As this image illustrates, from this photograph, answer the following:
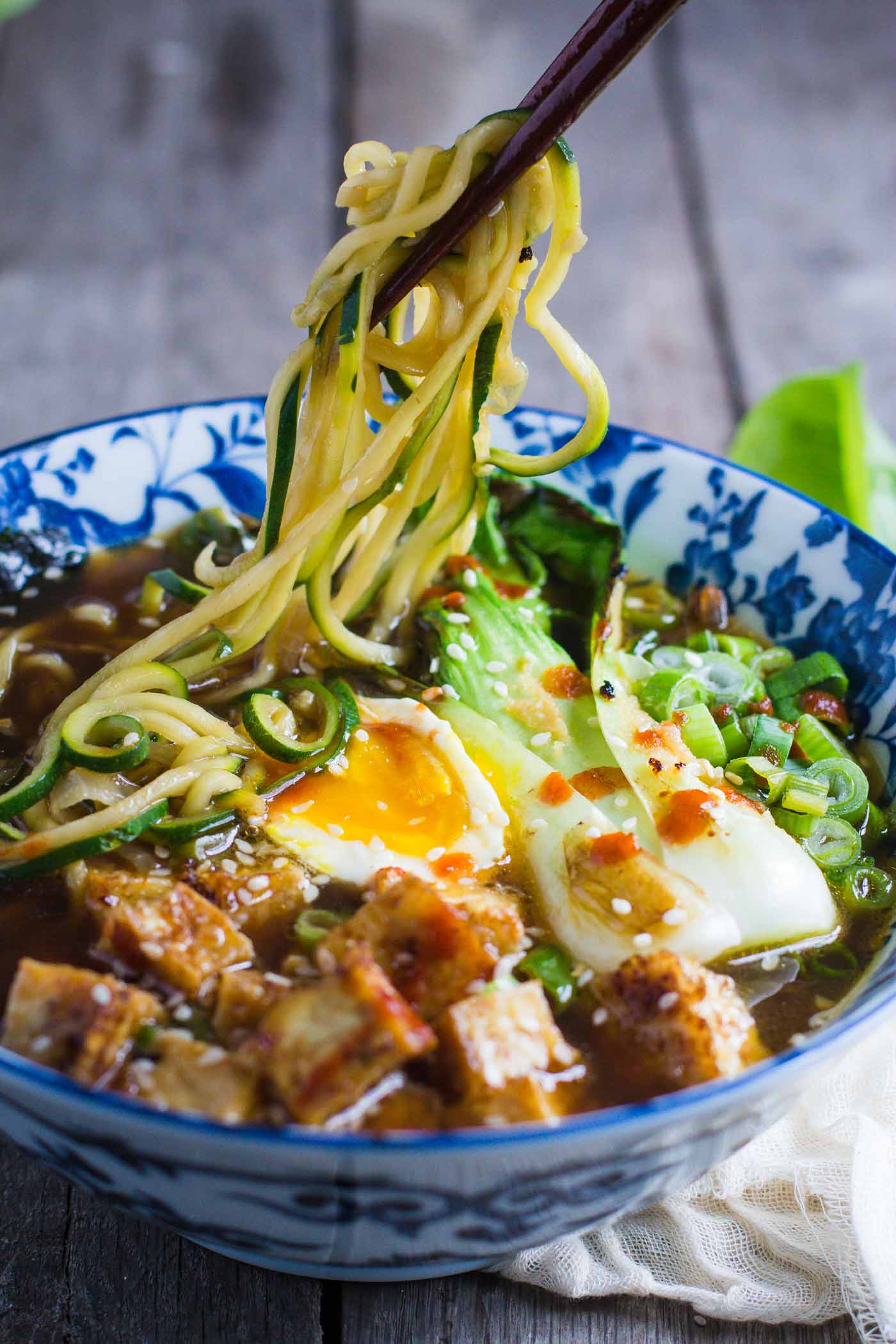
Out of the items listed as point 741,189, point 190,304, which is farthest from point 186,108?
point 741,189

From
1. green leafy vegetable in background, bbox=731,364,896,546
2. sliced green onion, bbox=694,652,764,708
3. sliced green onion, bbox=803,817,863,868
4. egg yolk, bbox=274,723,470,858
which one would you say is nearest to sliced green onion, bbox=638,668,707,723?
sliced green onion, bbox=694,652,764,708

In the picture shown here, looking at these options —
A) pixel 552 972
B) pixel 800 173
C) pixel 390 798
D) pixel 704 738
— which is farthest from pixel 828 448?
pixel 800 173

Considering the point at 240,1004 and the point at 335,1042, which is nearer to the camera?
the point at 335,1042

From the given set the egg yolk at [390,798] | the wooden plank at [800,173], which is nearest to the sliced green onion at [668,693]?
the egg yolk at [390,798]

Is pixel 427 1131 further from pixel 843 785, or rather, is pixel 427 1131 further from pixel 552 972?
pixel 843 785

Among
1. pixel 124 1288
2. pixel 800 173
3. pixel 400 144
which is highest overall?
pixel 800 173

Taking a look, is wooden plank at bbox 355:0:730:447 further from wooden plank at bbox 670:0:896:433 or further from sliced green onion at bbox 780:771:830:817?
sliced green onion at bbox 780:771:830:817

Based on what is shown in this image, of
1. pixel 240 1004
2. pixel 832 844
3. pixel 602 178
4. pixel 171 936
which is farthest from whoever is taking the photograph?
pixel 602 178
